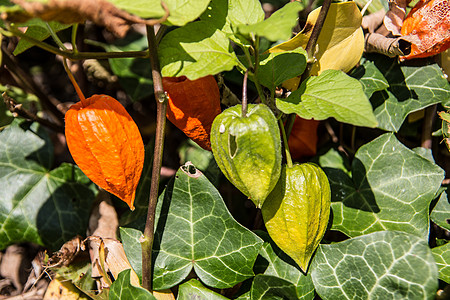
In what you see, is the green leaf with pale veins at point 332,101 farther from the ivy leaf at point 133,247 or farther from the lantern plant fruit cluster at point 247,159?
the ivy leaf at point 133,247

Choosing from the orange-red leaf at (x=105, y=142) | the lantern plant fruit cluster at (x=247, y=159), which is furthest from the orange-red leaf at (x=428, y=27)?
the orange-red leaf at (x=105, y=142)

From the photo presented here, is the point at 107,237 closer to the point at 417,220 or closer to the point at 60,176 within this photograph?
the point at 60,176

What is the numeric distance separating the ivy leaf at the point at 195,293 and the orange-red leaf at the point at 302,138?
55 cm

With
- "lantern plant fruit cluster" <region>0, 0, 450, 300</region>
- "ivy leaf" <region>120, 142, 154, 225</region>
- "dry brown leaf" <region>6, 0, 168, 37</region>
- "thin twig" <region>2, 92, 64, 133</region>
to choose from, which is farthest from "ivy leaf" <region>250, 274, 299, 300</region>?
"thin twig" <region>2, 92, 64, 133</region>

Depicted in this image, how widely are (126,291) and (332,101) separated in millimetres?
743

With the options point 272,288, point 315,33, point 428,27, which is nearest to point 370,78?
point 428,27

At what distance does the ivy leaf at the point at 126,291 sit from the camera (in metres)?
1.08

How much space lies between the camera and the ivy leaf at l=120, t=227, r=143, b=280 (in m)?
1.18

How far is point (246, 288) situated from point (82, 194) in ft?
2.37

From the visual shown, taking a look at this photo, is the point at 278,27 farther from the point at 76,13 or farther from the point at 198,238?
the point at 198,238

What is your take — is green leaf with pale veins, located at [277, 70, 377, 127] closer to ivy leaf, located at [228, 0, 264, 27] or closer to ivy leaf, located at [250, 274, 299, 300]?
ivy leaf, located at [228, 0, 264, 27]

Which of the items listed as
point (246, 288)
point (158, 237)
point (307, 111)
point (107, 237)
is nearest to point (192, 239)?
point (158, 237)

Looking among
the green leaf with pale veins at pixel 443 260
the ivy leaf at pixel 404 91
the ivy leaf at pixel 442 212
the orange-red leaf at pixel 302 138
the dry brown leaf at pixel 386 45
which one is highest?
the dry brown leaf at pixel 386 45

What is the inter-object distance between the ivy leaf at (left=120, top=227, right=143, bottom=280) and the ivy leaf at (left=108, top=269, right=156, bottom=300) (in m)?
0.06
